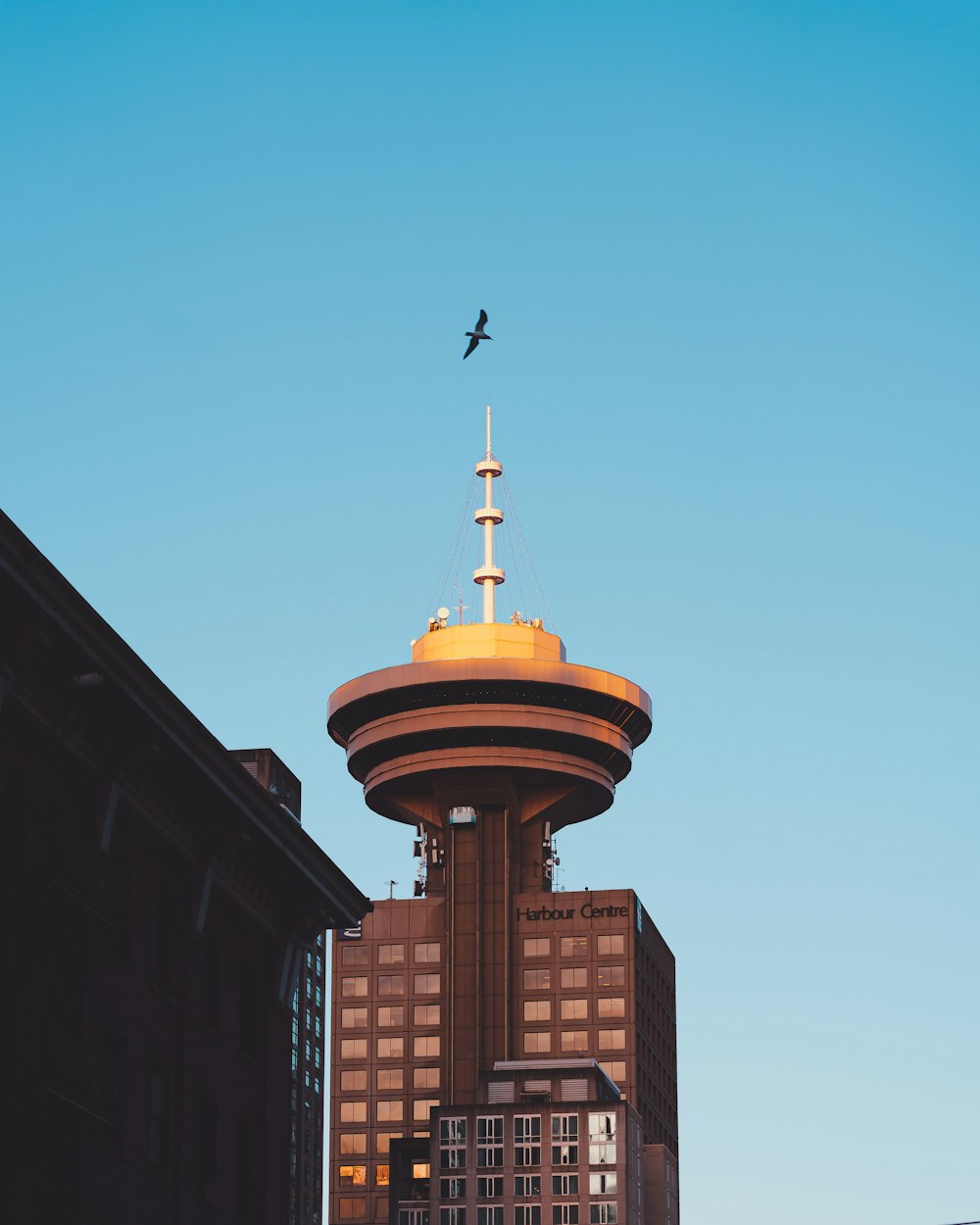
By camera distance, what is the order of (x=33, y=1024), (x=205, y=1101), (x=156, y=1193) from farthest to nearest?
1. (x=205, y=1101)
2. (x=156, y=1193)
3. (x=33, y=1024)

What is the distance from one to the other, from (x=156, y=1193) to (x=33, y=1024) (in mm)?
7762

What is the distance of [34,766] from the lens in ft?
146

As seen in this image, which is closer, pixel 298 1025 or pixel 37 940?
pixel 37 940

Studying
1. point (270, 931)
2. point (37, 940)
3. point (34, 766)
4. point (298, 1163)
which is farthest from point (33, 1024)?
point (298, 1163)

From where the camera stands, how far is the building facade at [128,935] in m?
43.2

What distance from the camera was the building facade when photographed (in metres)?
43.2

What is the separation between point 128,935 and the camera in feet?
160

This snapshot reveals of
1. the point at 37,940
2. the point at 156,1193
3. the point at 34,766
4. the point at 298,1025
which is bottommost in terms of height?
the point at 156,1193

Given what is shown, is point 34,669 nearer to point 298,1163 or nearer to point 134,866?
point 134,866

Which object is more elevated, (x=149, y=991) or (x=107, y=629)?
A: (x=107, y=629)

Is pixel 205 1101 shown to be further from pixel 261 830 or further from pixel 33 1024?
pixel 33 1024

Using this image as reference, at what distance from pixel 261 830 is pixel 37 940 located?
426 inches

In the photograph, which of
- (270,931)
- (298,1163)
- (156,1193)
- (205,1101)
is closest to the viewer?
(156,1193)

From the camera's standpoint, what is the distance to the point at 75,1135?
44.6m
